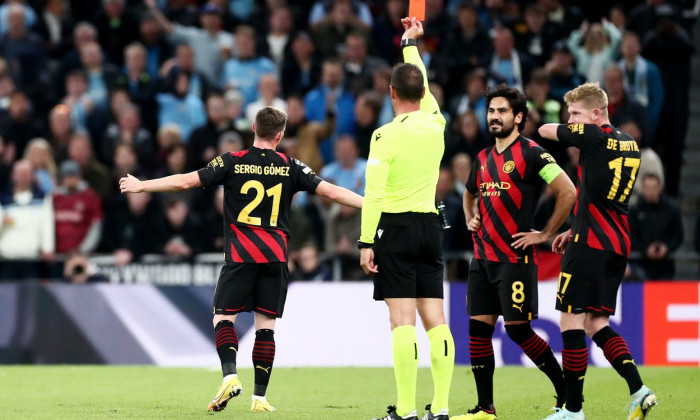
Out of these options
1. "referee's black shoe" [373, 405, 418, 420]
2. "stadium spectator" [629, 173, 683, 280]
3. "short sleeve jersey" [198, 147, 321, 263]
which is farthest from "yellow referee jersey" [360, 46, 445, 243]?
"stadium spectator" [629, 173, 683, 280]

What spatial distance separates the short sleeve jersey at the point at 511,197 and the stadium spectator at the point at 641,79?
7977mm

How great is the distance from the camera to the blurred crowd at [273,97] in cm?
1535

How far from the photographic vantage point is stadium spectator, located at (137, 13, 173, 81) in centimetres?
1864

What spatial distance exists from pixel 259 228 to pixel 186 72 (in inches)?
356

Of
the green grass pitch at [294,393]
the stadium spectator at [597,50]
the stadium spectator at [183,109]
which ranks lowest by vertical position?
the green grass pitch at [294,393]

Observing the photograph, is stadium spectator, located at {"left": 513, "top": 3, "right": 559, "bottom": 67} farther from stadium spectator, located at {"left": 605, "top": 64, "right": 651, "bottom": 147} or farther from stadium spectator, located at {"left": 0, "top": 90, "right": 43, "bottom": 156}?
stadium spectator, located at {"left": 0, "top": 90, "right": 43, "bottom": 156}

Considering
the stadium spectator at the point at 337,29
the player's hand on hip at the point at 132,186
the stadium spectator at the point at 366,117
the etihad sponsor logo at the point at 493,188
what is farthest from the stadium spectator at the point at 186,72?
the etihad sponsor logo at the point at 493,188

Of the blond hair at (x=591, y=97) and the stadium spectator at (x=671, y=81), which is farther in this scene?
the stadium spectator at (x=671, y=81)

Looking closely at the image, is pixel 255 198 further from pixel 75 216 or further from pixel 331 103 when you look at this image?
pixel 331 103

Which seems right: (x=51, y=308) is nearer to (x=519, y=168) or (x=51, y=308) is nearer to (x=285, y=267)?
(x=285, y=267)

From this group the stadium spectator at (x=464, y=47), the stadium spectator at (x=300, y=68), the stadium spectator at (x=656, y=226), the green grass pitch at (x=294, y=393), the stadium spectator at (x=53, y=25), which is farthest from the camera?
the stadium spectator at (x=53, y=25)

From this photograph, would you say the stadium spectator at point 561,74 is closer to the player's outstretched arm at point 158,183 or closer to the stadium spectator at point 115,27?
the stadium spectator at point 115,27

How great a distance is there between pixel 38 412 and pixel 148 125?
9739 millimetres

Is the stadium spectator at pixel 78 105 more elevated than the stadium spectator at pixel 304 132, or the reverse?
the stadium spectator at pixel 78 105
